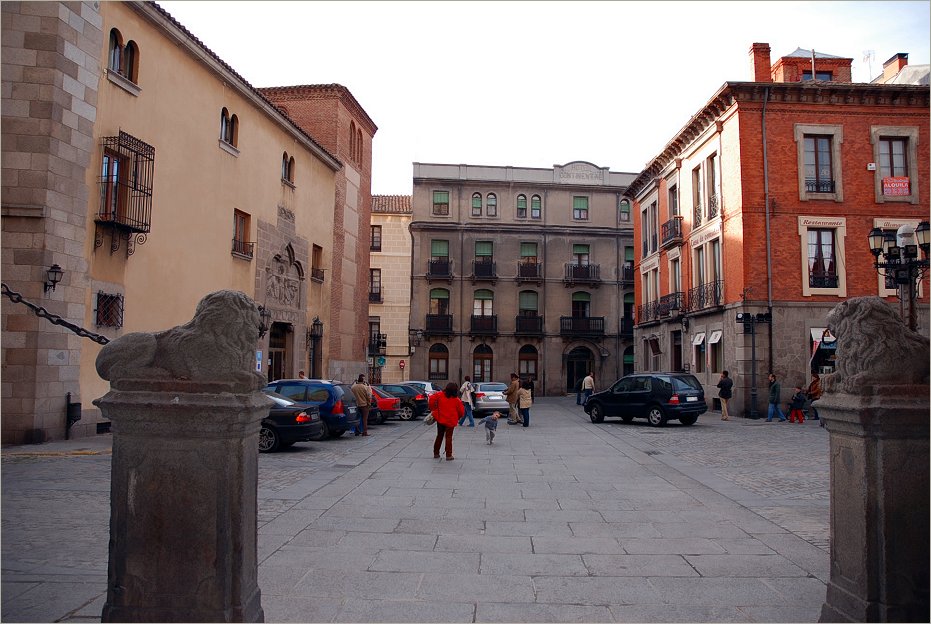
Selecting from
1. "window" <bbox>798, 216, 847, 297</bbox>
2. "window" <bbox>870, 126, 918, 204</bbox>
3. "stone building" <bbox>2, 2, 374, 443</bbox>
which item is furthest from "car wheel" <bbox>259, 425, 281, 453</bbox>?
"window" <bbox>870, 126, 918, 204</bbox>

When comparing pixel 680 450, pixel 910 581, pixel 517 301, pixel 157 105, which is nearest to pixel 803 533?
pixel 910 581

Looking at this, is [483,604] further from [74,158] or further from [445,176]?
[445,176]

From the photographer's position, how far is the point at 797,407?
23.8m

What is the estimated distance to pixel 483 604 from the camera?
493cm

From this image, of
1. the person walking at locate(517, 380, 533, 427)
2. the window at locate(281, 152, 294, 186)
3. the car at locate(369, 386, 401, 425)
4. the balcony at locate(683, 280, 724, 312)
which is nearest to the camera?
the person walking at locate(517, 380, 533, 427)

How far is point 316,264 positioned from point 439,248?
2015 centimetres

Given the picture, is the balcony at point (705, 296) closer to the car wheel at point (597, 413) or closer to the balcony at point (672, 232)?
the balcony at point (672, 232)

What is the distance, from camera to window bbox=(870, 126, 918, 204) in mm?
26734

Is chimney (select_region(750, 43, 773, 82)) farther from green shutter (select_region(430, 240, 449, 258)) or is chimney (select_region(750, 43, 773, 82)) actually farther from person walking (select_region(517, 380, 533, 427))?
green shutter (select_region(430, 240, 449, 258))

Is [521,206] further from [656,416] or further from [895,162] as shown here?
[656,416]

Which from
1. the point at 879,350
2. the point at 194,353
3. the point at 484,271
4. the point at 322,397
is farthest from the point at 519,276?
the point at 194,353

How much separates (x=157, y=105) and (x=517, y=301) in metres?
34.1

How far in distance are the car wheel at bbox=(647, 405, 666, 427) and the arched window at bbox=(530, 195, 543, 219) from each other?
2991cm

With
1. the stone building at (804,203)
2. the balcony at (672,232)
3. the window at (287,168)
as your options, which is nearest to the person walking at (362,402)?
the window at (287,168)
